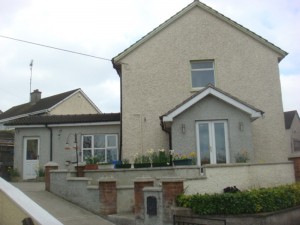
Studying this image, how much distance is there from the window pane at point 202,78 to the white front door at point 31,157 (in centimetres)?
871

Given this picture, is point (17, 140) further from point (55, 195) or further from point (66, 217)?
point (66, 217)

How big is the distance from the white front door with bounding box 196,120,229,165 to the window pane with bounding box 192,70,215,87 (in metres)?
3.26

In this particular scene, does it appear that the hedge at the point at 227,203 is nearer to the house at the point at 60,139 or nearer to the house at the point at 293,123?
the house at the point at 60,139

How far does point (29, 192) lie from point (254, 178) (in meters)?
7.33

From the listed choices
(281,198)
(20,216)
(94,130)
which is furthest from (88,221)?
(94,130)

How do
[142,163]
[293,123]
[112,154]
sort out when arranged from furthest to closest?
[293,123]
[112,154]
[142,163]

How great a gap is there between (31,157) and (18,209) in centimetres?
1440

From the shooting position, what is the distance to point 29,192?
12.8 m

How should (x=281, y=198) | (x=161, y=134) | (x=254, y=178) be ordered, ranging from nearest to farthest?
(x=281, y=198)
(x=254, y=178)
(x=161, y=134)

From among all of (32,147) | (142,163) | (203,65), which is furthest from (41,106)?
(142,163)

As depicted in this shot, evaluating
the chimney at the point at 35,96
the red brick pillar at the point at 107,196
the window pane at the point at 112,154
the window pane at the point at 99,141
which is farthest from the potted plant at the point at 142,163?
the chimney at the point at 35,96

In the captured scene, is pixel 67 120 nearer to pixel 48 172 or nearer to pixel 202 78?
pixel 48 172

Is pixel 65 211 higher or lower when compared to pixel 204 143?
lower

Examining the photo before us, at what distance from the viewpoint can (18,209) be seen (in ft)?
19.7
